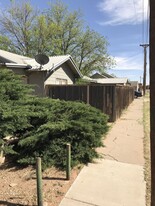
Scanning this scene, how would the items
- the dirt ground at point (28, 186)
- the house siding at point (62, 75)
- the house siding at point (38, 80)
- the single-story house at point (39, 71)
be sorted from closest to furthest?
the dirt ground at point (28, 186)
the single-story house at point (39, 71)
the house siding at point (38, 80)
the house siding at point (62, 75)

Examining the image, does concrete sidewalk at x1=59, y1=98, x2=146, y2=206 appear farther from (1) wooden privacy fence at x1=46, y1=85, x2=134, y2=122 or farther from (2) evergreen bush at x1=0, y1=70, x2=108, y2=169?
(1) wooden privacy fence at x1=46, y1=85, x2=134, y2=122

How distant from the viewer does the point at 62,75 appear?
55.5 ft

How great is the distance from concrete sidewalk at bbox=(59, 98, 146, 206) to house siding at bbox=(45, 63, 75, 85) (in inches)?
337

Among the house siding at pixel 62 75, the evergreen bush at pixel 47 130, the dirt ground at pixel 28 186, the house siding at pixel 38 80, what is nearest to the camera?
the dirt ground at pixel 28 186

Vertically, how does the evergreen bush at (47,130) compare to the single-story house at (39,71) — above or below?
below

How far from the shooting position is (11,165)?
227 inches

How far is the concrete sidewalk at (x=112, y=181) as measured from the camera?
417cm

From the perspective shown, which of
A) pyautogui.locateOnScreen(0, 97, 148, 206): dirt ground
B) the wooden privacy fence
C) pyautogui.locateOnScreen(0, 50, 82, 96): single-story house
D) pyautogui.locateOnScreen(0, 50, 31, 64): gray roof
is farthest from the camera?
pyautogui.locateOnScreen(0, 50, 82, 96): single-story house

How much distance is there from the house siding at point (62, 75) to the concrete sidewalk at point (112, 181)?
857 centimetres

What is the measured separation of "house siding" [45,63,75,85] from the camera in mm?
15272

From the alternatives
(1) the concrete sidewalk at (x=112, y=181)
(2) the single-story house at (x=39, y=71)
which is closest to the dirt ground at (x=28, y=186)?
(1) the concrete sidewalk at (x=112, y=181)

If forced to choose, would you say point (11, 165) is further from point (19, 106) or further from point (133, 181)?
point (133, 181)

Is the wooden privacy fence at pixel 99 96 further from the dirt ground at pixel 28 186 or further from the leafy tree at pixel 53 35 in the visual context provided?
the leafy tree at pixel 53 35

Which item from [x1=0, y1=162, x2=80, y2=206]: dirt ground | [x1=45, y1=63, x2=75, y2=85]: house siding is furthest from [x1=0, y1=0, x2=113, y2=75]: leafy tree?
[x1=0, y1=162, x2=80, y2=206]: dirt ground
